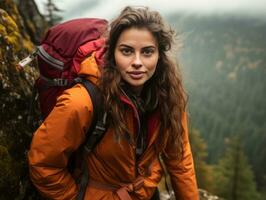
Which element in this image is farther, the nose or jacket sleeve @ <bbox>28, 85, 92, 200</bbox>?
the nose

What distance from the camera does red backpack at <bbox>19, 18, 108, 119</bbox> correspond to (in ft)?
11.1

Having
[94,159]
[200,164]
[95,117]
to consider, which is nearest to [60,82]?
[95,117]

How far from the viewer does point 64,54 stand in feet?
11.3

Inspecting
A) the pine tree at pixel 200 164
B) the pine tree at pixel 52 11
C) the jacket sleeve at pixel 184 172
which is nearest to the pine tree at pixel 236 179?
the pine tree at pixel 200 164

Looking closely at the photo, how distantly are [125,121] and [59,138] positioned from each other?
0.71m

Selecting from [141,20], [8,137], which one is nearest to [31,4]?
[8,137]

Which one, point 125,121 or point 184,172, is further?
point 184,172

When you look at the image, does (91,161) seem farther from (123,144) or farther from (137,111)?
(137,111)

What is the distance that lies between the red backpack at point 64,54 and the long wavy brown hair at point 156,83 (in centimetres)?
22

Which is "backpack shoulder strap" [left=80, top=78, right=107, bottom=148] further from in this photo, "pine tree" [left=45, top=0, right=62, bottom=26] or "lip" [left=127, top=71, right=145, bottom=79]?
"pine tree" [left=45, top=0, right=62, bottom=26]

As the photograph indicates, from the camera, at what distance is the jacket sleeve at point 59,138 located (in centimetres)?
302

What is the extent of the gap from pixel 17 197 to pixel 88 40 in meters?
2.03

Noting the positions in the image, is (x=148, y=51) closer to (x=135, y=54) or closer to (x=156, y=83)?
(x=135, y=54)

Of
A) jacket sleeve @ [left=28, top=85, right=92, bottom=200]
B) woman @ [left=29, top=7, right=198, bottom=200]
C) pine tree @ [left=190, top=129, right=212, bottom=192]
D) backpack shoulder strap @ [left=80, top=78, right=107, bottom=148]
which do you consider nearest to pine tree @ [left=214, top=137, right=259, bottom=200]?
pine tree @ [left=190, top=129, right=212, bottom=192]
